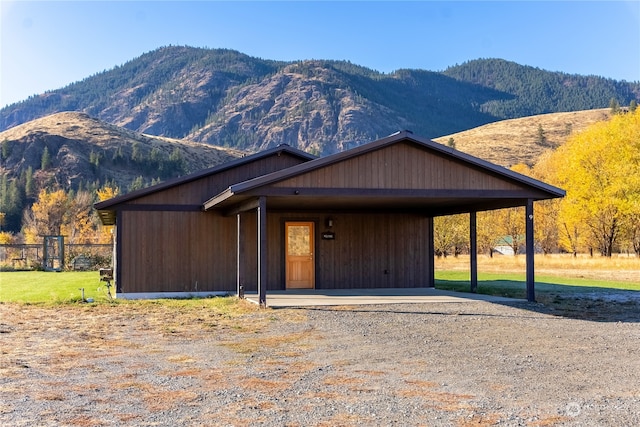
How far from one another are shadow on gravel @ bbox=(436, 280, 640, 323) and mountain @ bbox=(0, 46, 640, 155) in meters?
142

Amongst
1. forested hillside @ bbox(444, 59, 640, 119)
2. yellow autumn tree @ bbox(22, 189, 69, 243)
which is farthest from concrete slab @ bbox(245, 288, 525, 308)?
forested hillside @ bbox(444, 59, 640, 119)

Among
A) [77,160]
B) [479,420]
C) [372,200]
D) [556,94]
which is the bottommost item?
[479,420]

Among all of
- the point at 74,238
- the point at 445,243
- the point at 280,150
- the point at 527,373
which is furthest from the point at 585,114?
the point at 527,373

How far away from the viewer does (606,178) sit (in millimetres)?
34438

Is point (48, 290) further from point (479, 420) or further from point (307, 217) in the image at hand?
point (479, 420)

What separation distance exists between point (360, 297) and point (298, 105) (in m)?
166

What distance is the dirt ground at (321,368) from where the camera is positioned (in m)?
5.50

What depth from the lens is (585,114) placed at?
10825cm

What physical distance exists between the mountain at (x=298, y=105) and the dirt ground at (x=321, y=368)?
14806 cm

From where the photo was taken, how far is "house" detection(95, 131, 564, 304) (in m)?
13.4

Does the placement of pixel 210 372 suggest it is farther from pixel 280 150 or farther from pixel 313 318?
pixel 280 150

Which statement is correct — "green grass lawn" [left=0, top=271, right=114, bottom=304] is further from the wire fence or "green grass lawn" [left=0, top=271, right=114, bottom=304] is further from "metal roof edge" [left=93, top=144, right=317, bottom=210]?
the wire fence

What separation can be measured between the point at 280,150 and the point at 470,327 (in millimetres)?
9021

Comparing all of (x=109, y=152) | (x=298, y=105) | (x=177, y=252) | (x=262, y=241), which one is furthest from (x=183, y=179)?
(x=298, y=105)
